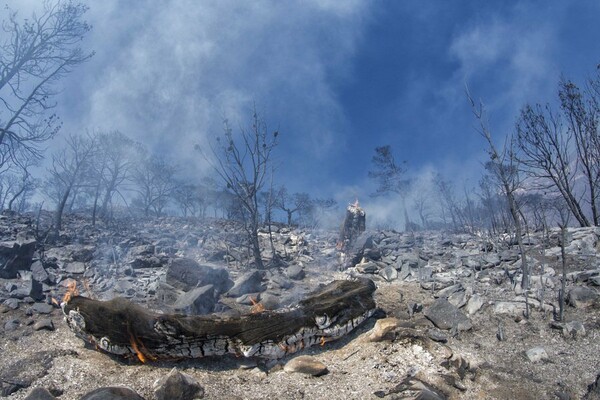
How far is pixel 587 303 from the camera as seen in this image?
593cm

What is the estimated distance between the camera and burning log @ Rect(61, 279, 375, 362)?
4809mm

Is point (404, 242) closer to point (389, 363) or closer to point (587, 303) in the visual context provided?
point (587, 303)

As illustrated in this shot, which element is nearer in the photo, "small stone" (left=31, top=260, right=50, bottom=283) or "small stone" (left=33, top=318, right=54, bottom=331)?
"small stone" (left=33, top=318, right=54, bottom=331)

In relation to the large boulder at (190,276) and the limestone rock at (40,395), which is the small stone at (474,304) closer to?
the large boulder at (190,276)

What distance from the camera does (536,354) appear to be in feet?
16.6

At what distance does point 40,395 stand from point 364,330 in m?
4.10

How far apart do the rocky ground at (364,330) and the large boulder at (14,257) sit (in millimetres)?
23

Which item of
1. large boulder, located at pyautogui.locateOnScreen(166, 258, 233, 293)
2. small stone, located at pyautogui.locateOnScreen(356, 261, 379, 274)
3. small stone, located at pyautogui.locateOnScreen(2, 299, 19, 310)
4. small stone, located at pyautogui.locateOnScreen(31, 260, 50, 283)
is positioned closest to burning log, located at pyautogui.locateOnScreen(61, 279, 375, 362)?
small stone, located at pyautogui.locateOnScreen(2, 299, 19, 310)

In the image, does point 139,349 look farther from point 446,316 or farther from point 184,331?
point 446,316

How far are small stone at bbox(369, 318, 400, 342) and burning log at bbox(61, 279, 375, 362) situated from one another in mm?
788

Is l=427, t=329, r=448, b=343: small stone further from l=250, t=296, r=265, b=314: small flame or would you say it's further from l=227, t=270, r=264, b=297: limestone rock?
l=227, t=270, r=264, b=297: limestone rock

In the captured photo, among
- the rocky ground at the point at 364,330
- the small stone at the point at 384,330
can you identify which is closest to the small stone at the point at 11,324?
the rocky ground at the point at 364,330

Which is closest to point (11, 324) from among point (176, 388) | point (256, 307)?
point (176, 388)

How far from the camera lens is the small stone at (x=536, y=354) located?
499 cm
